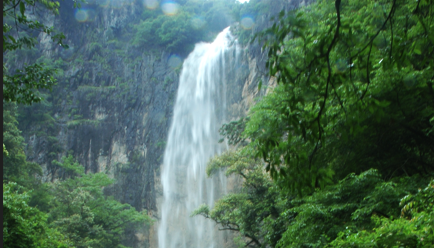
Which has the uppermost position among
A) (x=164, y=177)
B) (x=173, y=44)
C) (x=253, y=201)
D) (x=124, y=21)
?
(x=124, y=21)

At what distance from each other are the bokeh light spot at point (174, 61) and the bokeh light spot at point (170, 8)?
170 inches

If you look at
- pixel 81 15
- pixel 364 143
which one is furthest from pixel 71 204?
pixel 81 15

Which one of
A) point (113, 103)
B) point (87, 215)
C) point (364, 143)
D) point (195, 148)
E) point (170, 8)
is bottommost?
point (364, 143)

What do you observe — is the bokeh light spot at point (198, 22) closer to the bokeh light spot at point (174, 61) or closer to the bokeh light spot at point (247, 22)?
the bokeh light spot at point (174, 61)

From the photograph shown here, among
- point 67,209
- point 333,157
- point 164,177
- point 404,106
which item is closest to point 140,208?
point 164,177

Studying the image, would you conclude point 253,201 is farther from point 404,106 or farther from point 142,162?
point 142,162

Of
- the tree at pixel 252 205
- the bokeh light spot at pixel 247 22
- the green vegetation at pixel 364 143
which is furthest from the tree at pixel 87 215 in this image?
the bokeh light spot at pixel 247 22

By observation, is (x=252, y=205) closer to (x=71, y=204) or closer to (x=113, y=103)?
(x=71, y=204)

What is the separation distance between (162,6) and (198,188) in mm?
17086

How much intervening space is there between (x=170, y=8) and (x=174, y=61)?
586 centimetres

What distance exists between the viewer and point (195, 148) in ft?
81.8

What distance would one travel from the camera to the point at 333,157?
7953mm

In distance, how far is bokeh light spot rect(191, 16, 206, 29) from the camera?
29.7 meters

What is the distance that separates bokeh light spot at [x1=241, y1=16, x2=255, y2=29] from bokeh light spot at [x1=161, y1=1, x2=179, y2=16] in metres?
7.92
